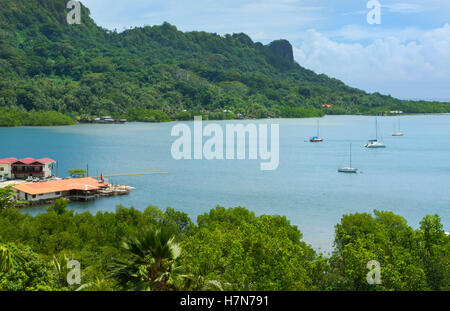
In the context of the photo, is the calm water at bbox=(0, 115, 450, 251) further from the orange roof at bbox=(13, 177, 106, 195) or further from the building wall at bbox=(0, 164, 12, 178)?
the building wall at bbox=(0, 164, 12, 178)

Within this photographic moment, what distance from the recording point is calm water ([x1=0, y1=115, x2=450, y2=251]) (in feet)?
113

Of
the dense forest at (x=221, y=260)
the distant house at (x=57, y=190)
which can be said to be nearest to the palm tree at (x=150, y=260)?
the dense forest at (x=221, y=260)

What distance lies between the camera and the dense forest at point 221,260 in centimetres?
664

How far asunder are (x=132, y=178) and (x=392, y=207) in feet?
78.1

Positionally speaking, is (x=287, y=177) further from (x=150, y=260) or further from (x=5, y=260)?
(x=150, y=260)

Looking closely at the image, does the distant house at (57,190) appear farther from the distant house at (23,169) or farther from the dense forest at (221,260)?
the dense forest at (221,260)

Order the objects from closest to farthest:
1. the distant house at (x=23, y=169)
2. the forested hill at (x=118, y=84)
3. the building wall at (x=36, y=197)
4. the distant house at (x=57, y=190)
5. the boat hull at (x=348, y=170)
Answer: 1. the building wall at (x=36, y=197)
2. the distant house at (x=57, y=190)
3. the distant house at (x=23, y=169)
4. the boat hull at (x=348, y=170)
5. the forested hill at (x=118, y=84)

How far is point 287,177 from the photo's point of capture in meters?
47.6

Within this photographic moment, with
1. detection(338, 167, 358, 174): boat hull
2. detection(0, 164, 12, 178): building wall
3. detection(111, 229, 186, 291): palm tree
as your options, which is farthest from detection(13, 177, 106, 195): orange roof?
detection(111, 229, 186, 291): palm tree

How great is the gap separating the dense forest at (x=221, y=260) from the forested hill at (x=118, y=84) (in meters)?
90.1

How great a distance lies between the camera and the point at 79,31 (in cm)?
18875

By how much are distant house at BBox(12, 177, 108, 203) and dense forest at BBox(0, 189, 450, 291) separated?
16112mm
